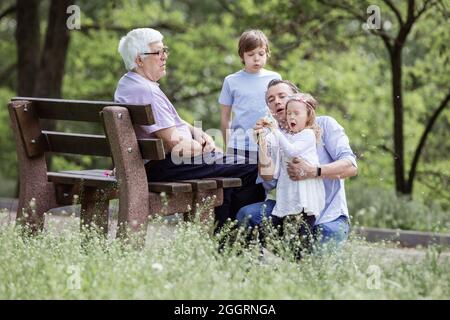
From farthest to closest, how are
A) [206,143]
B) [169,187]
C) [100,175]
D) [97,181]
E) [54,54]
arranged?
[54,54] → [100,175] → [206,143] → [97,181] → [169,187]

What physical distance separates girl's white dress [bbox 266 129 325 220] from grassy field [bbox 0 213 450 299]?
29 centimetres

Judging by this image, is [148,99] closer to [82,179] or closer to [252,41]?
[82,179]

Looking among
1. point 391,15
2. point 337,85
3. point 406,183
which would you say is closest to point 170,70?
point 337,85

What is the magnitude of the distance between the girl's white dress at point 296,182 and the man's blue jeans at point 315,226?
3.8 inches

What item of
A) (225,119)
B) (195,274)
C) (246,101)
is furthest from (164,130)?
(195,274)

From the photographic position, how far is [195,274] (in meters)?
4.85

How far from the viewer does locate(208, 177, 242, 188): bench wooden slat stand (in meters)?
6.32

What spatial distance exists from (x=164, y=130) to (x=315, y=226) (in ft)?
3.88

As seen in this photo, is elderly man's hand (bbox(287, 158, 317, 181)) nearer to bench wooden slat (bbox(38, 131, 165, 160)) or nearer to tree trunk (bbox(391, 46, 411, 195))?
bench wooden slat (bbox(38, 131, 165, 160))

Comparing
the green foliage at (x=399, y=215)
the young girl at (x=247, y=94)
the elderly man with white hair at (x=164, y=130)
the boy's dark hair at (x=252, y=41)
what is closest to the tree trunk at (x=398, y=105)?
the green foliage at (x=399, y=215)

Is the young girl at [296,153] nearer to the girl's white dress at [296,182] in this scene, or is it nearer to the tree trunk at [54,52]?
the girl's white dress at [296,182]

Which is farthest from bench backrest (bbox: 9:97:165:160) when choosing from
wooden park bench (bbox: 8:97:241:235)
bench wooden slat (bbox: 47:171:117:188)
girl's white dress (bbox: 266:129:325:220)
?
girl's white dress (bbox: 266:129:325:220)

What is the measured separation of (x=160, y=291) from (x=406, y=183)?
9.10 meters

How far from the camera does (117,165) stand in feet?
19.6
